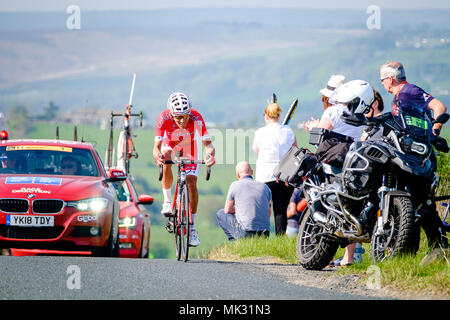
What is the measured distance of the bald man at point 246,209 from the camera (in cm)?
1438

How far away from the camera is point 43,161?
13.9 metres

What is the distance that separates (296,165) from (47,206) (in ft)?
11.5

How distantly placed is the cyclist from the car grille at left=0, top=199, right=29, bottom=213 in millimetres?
1686

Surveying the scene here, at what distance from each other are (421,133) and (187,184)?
3950 mm

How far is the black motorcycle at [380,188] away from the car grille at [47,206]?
3612 millimetres

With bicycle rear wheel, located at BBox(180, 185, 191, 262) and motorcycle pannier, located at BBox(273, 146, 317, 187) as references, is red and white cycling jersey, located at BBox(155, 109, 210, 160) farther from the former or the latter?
motorcycle pannier, located at BBox(273, 146, 317, 187)

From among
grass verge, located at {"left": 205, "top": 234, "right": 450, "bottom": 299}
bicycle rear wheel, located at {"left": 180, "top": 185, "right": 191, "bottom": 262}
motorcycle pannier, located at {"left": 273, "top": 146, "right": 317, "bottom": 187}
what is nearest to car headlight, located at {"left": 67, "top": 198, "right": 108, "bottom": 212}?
bicycle rear wheel, located at {"left": 180, "top": 185, "right": 191, "bottom": 262}

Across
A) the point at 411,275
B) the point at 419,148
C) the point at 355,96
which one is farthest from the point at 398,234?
the point at 355,96

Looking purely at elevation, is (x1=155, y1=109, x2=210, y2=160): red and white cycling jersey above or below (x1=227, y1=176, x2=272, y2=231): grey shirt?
above

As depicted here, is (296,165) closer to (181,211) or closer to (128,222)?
(181,211)

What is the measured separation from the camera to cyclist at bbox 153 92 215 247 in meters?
12.4
